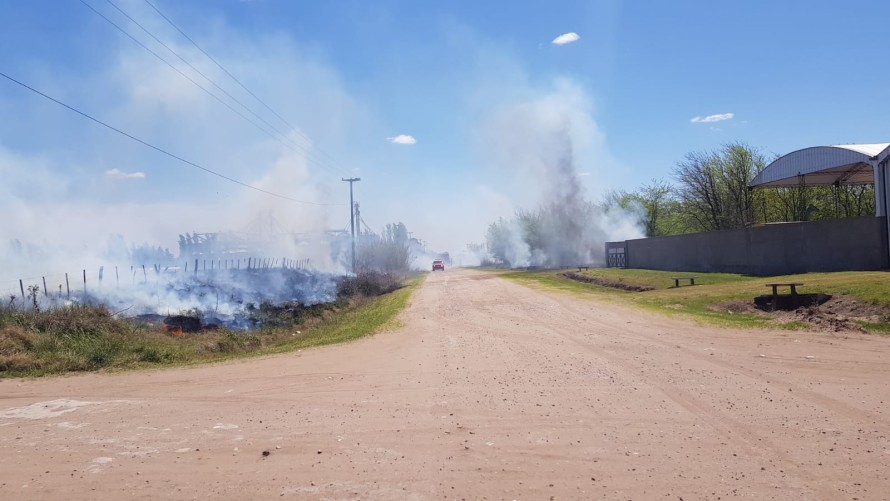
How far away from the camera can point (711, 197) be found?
49.2 metres

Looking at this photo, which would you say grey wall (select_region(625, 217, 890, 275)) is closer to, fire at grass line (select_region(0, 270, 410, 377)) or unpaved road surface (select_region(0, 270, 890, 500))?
unpaved road surface (select_region(0, 270, 890, 500))

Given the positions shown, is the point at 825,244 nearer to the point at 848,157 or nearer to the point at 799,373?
the point at 848,157

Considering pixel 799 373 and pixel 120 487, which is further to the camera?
pixel 799 373

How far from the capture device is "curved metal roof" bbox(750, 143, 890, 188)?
26125mm

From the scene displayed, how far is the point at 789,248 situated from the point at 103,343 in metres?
25.7

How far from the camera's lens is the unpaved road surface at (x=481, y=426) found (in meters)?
5.45

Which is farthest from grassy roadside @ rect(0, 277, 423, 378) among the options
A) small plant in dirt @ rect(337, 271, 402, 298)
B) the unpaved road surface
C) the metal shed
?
the metal shed

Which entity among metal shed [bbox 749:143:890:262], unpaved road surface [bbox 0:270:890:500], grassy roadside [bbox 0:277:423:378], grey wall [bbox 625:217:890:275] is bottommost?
unpaved road surface [bbox 0:270:890:500]

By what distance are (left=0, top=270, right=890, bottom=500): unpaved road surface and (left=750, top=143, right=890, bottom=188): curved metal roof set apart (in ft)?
56.0

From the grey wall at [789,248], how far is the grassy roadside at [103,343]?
57.8 ft

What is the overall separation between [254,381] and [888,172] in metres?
23.2

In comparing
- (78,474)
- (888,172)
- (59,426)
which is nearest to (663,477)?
(78,474)

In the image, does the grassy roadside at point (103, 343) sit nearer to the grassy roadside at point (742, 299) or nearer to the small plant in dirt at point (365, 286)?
the grassy roadside at point (742, 299)

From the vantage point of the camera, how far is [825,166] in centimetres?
2853
